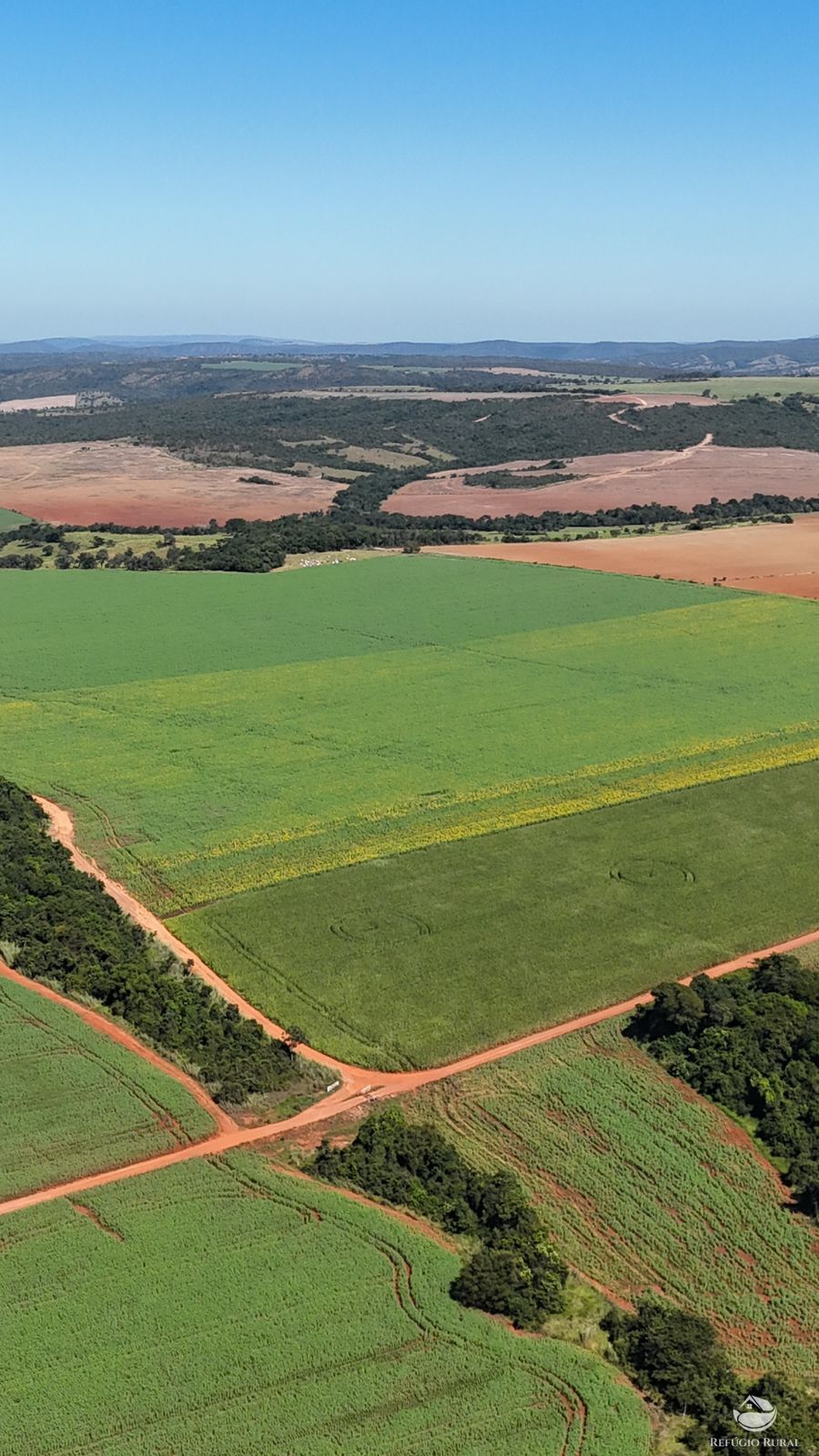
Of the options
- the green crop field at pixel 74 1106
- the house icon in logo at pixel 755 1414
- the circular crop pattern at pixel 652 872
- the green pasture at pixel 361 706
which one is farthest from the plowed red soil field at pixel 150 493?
the house icon in logo at pixel 755 1414

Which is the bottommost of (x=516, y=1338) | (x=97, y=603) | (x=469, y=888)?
(x=516, y=1338)

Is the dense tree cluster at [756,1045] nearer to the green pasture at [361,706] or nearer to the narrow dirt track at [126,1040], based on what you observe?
the narrow dirt track at [126,1040]

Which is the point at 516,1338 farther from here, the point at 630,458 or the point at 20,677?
the point at 630,458

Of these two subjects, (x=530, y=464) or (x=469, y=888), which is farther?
(x=530, y=464)

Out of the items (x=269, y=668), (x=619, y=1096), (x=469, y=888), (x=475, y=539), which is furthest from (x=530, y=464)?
(x=619, y=1096)

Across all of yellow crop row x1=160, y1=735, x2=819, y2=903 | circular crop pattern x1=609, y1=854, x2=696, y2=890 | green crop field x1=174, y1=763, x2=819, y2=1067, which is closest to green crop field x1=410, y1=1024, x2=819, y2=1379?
green crop field x1=174, y1=763, x2=819, y2=1067

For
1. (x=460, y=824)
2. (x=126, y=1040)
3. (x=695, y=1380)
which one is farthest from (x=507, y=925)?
(x=695, y=1380)
